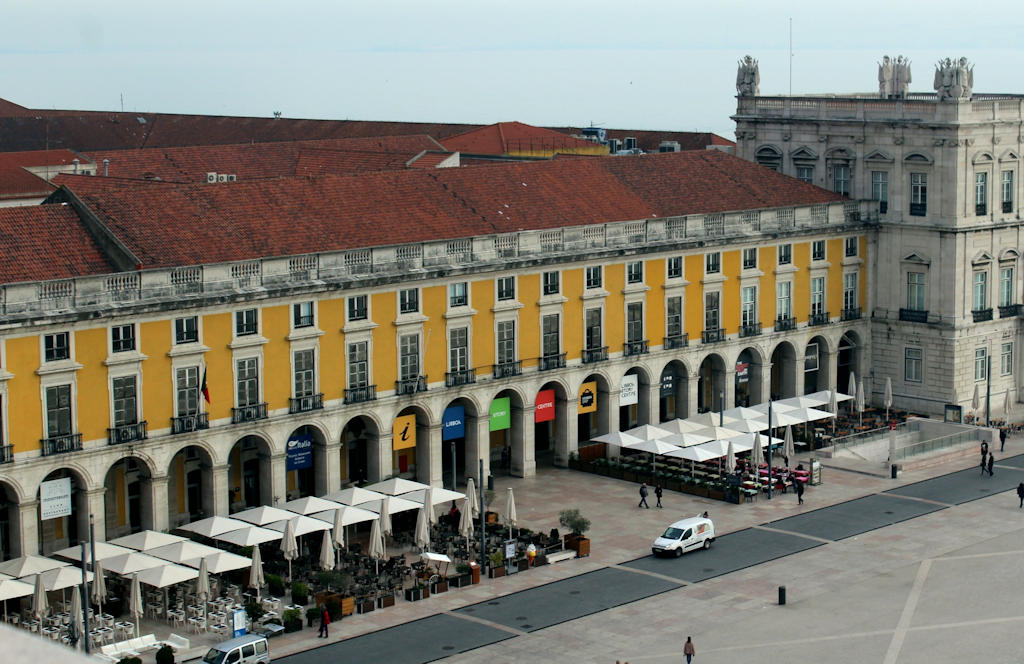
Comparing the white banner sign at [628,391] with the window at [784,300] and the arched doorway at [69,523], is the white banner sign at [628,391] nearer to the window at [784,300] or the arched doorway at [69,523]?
the window at [784,300]

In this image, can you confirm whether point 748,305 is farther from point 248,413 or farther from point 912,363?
point 248,413

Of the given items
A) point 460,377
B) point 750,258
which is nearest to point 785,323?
point 750,258

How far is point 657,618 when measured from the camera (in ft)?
159

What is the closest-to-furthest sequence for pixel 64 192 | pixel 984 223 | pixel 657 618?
pixel 657 618, pixel 64 192, pixel 984 223

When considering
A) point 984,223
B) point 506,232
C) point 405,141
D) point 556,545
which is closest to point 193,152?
point 405,141

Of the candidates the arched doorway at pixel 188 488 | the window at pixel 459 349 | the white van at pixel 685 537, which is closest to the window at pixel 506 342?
the window at pixel 459 349

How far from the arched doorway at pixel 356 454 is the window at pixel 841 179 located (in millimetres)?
36576

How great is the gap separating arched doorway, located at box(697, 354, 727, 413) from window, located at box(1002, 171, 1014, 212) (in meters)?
20.2

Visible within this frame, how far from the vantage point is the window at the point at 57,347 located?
169 ft

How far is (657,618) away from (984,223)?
4348 cm

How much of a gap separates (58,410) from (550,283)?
84.7 feet

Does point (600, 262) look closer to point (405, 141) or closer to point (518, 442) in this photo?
point (518, 442)

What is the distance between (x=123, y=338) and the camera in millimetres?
53812

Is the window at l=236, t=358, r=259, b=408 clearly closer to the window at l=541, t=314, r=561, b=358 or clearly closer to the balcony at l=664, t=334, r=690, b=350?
the window at l=541, t=314, r=561, b=358
